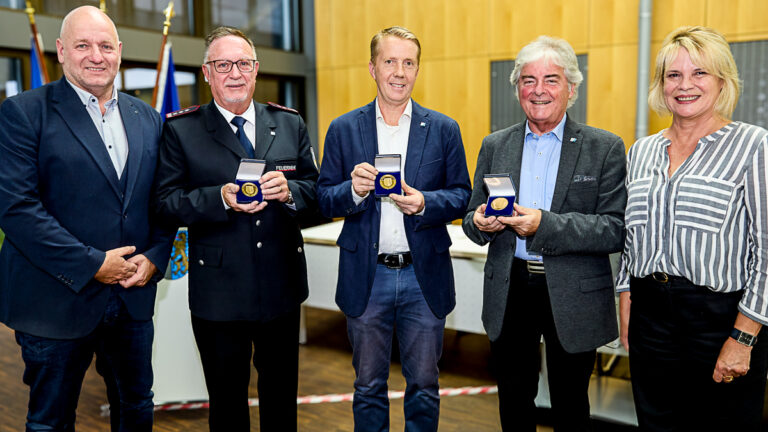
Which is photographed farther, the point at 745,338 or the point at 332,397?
the point at 332,397

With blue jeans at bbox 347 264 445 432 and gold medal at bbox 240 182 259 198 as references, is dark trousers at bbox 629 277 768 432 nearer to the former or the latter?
blue jeans at bbox 347 264 445 432

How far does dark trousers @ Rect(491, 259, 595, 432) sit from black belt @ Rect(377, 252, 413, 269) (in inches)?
13.7

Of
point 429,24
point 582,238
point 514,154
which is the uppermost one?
point 429,24

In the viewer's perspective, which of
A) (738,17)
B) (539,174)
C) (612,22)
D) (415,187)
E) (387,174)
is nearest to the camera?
(387,174)

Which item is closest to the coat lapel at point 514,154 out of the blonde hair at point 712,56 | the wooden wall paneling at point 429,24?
the blonde hair at point 712,56

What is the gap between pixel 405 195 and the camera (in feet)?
5.69

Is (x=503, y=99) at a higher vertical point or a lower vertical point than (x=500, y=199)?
higher

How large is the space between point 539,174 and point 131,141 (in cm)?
130

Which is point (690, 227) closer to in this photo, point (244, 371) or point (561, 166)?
point (561, 166)

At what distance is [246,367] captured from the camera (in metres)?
1.89

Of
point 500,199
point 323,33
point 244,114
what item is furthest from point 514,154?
point 323,33

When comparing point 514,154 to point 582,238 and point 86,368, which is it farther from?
point 86,368

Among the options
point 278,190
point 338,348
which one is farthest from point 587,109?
point 278,190

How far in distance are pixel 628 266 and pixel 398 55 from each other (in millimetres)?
968
